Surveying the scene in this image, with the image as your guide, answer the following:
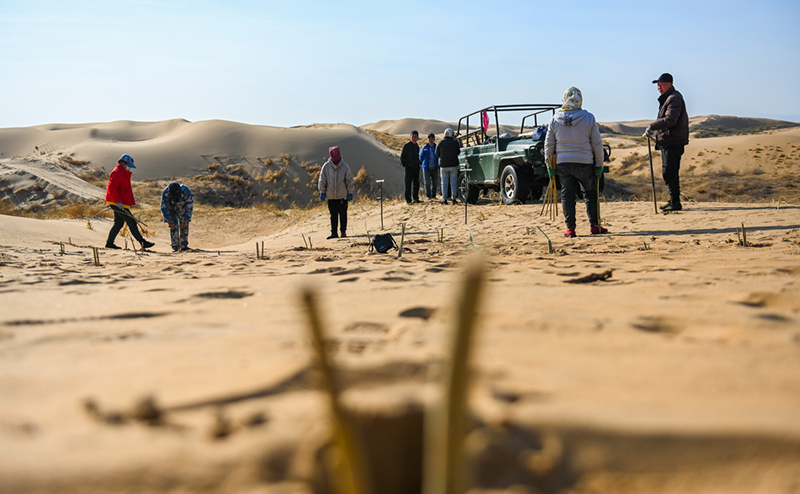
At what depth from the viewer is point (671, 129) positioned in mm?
7887

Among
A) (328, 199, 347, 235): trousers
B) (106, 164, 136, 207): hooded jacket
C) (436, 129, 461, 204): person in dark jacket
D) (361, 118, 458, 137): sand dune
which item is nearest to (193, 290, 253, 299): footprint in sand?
(328, 199, 347, 235): trousers

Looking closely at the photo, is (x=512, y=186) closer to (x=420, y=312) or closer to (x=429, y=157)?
(x=429, y=157)

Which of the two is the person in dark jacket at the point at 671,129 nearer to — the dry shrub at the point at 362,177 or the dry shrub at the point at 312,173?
the dry shrub at the point at 362,177

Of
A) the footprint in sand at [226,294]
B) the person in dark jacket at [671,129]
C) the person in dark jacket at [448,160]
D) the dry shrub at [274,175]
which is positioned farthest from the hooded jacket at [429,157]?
the dry shrub at [274,175]

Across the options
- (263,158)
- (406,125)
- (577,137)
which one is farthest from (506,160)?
(406,125)

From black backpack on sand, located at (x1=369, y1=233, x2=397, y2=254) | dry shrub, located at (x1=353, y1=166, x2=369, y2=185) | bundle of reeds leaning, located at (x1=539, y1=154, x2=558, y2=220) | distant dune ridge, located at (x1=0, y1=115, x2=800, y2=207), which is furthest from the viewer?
dry shrub, located at (x1=353, y1=166, x2=369, y2=185)

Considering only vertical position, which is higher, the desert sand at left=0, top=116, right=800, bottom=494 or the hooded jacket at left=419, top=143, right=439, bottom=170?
the hooded jacket at left=419, top=143, right=439, bottom=170

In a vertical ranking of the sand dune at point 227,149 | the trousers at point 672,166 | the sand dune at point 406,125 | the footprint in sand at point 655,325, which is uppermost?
the sand dune at point 406,125

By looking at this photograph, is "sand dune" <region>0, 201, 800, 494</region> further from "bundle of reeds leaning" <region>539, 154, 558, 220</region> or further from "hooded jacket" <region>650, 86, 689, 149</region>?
"hooded jacket" <region>650, 86, 689, 149</region>

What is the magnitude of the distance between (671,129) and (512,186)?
3.40m

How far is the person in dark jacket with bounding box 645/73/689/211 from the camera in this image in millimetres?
7797

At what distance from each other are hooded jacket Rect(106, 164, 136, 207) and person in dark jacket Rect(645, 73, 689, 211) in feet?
25.4

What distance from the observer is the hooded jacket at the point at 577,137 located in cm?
649

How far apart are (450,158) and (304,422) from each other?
36.7 ft
